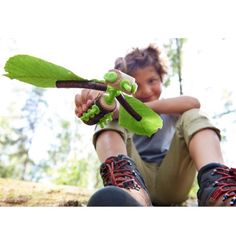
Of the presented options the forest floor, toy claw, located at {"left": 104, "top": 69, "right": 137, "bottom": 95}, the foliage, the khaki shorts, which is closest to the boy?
the khaki shorts

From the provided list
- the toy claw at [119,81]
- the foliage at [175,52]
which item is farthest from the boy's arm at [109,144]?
the foliage at [175,52]

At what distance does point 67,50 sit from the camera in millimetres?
2174

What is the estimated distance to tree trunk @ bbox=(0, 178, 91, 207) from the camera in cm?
124

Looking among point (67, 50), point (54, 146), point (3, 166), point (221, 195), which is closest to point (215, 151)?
point (221, 195)

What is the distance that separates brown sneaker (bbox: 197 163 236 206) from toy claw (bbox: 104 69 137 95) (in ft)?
0.91

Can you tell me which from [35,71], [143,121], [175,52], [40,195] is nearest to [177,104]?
[143,121]

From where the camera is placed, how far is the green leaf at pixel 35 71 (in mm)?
495

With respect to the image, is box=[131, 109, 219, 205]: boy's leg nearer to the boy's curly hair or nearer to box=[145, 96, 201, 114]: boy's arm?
box=[145, 96, 201, 114]: boy's arm

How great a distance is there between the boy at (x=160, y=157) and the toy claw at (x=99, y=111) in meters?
0.03

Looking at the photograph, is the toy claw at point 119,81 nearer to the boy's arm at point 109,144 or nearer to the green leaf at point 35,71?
the green leaf at point 35,71

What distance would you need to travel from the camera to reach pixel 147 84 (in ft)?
4.28

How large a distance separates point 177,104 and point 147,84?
1.10 ft

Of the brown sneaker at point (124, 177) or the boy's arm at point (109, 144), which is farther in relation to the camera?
the boy's arm at point (109, 144)
